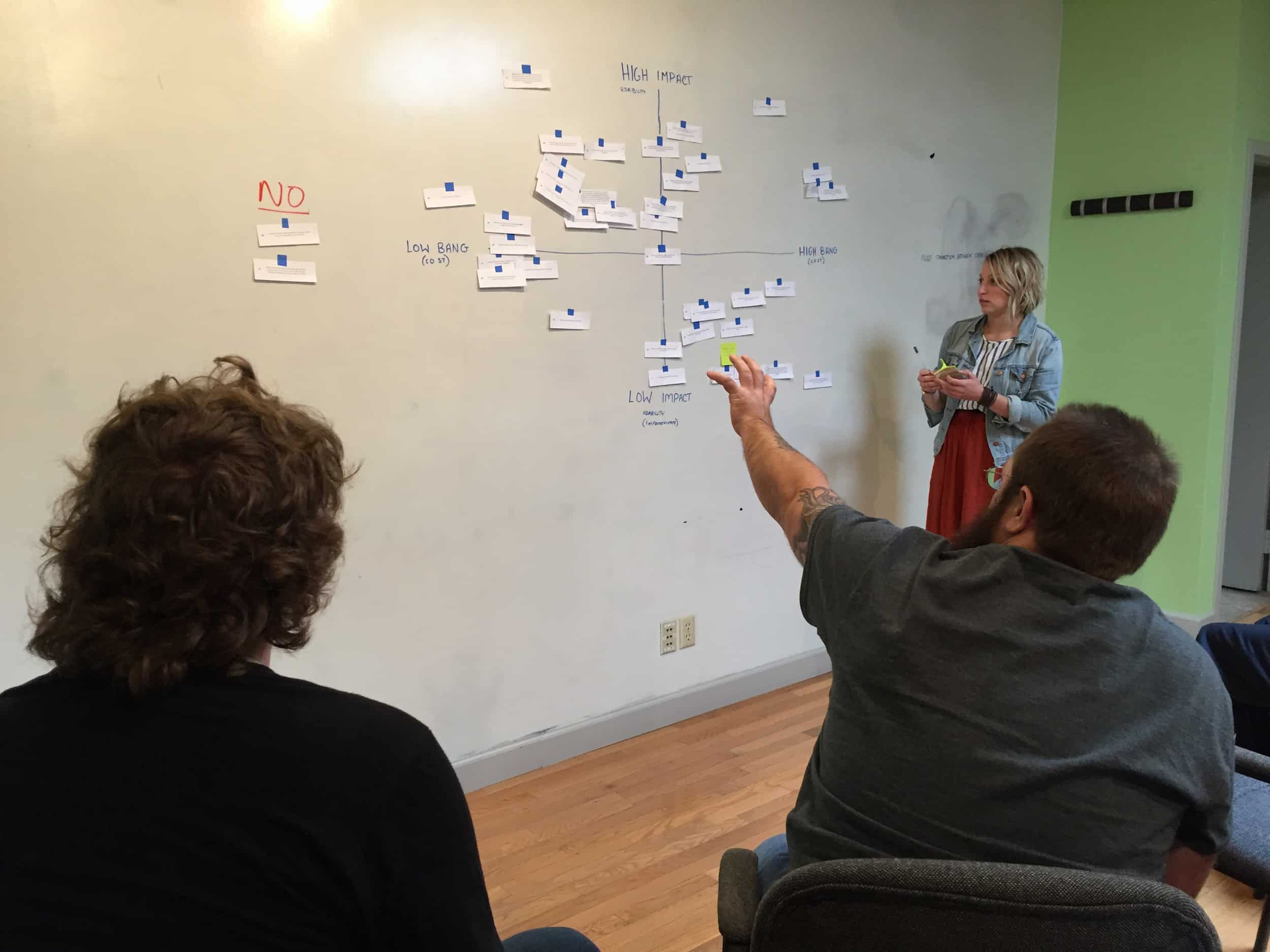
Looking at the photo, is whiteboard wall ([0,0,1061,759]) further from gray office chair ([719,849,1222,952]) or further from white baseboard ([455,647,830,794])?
gray office chair ([719,849,1222,952])

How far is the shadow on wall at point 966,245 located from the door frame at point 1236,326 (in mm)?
843

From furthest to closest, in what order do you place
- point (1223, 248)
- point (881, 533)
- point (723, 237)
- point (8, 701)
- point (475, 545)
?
point (1223, 248), point (723, 237), point (475, 545), point (881, 533), point (8, 701)

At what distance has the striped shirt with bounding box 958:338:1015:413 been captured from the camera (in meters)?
3.34

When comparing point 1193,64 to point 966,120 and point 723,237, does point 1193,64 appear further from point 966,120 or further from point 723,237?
point 723,237

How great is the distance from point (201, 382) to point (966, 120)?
3.59 meters

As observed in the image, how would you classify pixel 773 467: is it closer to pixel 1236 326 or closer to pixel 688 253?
pixel 688 253

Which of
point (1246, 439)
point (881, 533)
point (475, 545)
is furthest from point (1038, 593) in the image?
point (1246, 439)

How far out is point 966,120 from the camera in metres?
3.77

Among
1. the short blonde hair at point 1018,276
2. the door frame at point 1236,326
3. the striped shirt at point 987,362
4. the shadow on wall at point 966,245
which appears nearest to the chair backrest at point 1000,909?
the striped shirt at point 987,362

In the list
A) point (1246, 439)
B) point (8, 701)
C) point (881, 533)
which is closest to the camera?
point (8, 701)

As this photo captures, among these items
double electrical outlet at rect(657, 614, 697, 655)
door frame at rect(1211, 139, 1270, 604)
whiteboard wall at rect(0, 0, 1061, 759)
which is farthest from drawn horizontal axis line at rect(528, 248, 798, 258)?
door frame at rect(1211, 139, 1270, 604)

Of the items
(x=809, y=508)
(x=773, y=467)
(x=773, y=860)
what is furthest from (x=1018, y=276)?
(x=773, y=860)

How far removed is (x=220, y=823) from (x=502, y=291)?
202cm

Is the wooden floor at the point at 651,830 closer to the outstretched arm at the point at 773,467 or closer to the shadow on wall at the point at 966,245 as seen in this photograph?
the outstretched arm at the point at 773,467
